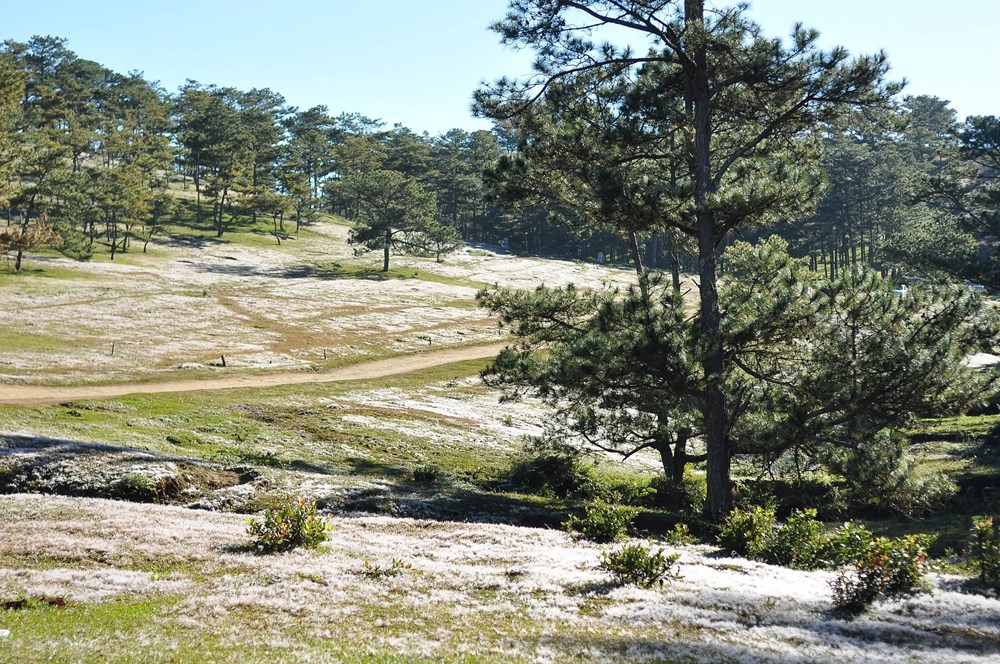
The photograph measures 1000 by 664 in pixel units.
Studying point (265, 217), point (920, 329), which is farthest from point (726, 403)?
point (265, 217)

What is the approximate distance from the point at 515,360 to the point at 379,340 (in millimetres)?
44714

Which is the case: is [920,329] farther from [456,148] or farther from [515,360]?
[456,148]

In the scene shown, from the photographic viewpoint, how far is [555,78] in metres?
26.1

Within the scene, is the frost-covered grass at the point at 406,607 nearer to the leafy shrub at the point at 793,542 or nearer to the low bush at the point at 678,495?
the leafy shrub at the point at 793,542

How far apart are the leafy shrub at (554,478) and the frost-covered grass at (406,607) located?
13.3m

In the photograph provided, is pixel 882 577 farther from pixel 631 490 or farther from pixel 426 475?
pixel 426 475

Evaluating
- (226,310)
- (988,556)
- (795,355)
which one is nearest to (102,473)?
(795,355)

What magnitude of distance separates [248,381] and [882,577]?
151 ft

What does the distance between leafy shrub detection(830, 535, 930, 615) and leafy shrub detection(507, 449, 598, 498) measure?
17.0m

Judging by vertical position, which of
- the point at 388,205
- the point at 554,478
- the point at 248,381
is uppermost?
the point at 388,205

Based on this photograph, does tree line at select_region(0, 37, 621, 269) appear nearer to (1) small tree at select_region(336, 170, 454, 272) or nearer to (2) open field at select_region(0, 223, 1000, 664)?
(1) small tree at select_region(336, 170, 454, 272)

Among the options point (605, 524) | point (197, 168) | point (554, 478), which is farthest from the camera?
point (197, 168)

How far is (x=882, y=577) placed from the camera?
13.6 m

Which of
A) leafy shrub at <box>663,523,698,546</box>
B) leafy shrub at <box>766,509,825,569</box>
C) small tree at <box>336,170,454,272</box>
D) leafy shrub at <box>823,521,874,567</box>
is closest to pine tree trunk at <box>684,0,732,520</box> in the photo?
leafy shrub at <box>663,523,698,546</box>
